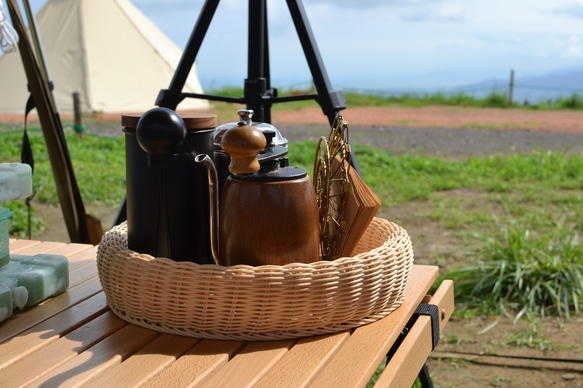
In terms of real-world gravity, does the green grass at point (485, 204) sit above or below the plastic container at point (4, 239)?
below

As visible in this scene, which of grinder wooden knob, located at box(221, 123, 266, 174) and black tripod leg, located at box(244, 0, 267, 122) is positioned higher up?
black tripod leg, located at box(244, 0, 267, 122)

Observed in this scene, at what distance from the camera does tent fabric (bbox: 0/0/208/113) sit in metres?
9.00

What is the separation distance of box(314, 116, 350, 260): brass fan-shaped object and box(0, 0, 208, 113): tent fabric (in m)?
8.72

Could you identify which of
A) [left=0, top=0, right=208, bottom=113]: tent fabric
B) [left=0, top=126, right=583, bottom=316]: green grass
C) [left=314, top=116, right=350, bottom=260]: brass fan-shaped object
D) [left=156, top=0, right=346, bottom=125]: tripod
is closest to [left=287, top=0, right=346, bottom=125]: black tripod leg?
[left=156, top=0, right=346, bottom=125]: tripod

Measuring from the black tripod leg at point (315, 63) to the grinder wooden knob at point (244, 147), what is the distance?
785 mm

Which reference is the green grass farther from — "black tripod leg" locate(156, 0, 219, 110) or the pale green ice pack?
the pale green ice pack

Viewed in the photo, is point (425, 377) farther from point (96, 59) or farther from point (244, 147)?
point (96, 59)

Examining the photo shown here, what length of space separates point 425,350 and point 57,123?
1.39 metres

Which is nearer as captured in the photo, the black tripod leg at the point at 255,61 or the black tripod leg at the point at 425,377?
the black tripod leg at the point at 425,377

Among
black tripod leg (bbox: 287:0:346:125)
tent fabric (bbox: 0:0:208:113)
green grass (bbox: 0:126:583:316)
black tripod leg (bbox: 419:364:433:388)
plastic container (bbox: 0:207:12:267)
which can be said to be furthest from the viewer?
tent fabric (bbox: 0:0:208:113)

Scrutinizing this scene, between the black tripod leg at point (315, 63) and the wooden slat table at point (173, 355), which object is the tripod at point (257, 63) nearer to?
the black tripod leg at point (315, 63)

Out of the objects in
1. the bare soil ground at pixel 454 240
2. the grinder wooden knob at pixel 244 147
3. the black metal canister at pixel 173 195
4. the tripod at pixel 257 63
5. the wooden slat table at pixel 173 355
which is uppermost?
the tripod at pixel 257 63

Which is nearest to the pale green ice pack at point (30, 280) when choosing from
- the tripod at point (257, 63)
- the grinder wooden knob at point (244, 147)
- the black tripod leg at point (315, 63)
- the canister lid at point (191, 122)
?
the canister lid at point (191, 122)

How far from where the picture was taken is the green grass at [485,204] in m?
2.29
